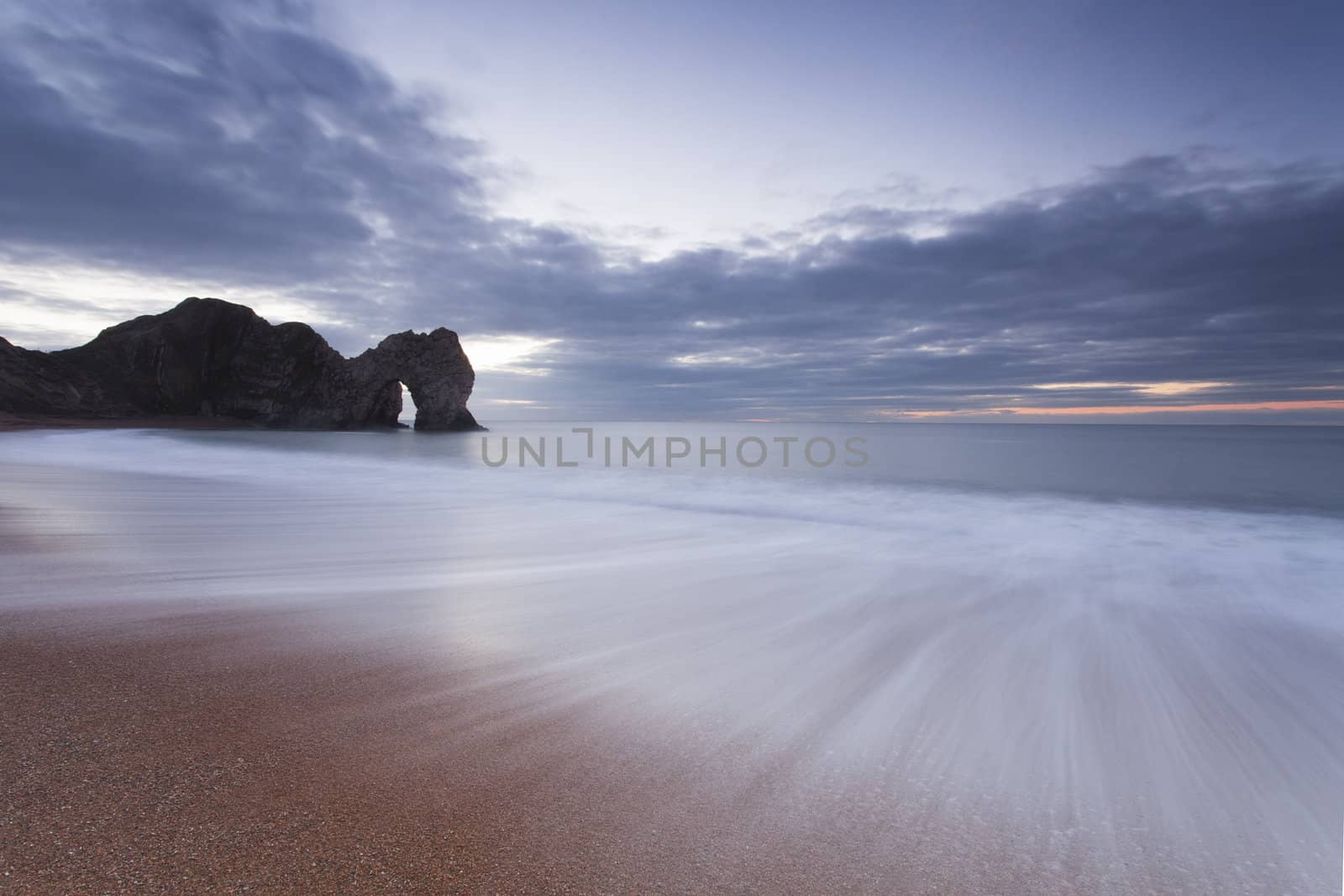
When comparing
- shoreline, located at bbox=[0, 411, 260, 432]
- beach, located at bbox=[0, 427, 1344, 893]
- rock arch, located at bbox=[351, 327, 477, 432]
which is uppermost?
rock arch, located at bbox=[351, 327, 477, 432]

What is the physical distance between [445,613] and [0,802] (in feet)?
6.97

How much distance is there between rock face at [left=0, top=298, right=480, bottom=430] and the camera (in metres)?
44.1

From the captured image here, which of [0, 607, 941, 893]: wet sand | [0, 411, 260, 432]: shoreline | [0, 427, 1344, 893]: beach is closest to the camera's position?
[0, 607, 941, 893]: wet sand

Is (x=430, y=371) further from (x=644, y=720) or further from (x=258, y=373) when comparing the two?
(x=644, y=720)

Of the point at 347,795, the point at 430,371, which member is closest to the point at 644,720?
the point at 347,795

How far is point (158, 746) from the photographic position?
1886 mm

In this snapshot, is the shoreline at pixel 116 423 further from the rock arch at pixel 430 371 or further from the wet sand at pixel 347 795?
the wet sand at pixel 347 795

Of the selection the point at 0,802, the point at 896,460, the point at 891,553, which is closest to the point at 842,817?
the point at 0,802

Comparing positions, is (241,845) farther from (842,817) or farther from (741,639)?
(741,639)

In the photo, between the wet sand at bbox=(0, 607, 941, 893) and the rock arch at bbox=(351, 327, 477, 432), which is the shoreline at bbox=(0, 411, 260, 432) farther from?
the wet sand at bbox=(0, 607, 941, 893)

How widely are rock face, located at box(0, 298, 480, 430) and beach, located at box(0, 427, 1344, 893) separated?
134 feet

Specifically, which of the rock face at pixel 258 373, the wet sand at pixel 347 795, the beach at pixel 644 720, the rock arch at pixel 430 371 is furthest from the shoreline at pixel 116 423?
the wet sand at pixel 347 795

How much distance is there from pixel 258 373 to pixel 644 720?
5724 cm

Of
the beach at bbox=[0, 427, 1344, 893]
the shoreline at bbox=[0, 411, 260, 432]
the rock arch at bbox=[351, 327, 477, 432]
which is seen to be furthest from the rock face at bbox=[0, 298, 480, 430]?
the beach at bbox=[0, 427, 1344, 893]
